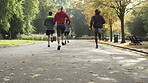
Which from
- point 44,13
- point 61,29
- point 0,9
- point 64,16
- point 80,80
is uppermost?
point 44,13

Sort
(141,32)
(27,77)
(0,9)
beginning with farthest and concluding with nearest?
(141,32) → (0,9) → (27,77)

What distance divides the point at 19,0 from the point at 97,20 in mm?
12707

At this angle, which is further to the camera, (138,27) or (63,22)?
(138,27)

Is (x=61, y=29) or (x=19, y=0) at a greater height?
(x=19, y=0)

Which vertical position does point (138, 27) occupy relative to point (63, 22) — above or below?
above

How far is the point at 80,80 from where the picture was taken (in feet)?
15.0

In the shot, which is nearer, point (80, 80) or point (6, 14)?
point (80, 80)

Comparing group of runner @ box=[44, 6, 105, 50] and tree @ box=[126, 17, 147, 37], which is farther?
tree @ box=[126, 17, 147, 37]

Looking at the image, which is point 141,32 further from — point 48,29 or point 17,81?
point 17,81

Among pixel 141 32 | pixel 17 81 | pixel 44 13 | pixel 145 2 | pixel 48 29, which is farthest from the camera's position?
pixel 44 13

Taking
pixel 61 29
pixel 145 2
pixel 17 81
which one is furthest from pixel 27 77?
pixel 145 2

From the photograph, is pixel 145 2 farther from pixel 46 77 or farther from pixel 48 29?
pixel 46 77

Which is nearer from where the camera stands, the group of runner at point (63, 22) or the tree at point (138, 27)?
the group of runner at point (63, 22)

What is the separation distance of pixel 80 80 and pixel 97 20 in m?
8.70
